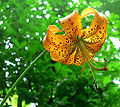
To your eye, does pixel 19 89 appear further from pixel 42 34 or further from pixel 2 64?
pixel 42 34

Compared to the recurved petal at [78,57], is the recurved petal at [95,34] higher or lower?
higher

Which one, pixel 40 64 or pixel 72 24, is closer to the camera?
pixel 72 24

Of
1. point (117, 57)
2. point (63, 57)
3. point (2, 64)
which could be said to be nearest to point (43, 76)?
point (2, 64)

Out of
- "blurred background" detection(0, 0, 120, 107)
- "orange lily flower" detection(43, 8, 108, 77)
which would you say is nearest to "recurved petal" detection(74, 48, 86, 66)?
"orange lily flower" detection(43, 8, 108, 77)

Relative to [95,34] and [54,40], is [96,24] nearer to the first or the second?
[95,34]

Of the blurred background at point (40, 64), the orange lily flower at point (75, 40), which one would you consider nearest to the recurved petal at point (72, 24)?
the orange lily flower at point (75, 40)

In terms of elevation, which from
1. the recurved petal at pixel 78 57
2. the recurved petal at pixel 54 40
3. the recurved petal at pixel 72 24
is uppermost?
the recurved petal at pixel 72 24

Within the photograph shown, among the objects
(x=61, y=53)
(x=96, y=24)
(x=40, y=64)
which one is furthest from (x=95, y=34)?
(x=40, y=64)

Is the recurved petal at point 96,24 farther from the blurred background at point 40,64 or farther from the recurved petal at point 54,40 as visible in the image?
the blurred background at point 40,64
